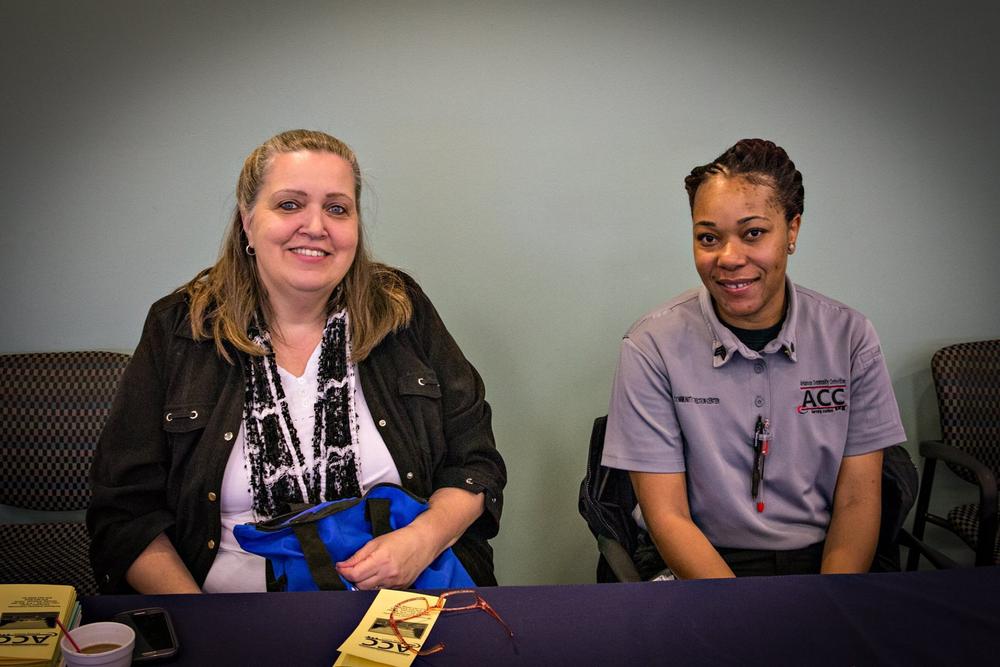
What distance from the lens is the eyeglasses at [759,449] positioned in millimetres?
1958

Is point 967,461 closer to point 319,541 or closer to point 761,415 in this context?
point 761,415

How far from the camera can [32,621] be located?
1310 mm

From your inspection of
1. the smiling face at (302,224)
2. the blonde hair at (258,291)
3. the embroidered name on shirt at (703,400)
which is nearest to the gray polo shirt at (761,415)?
the embroidered name on shirt at (703,400)

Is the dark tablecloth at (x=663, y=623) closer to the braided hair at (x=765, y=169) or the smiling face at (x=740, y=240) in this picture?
the smiling face at (x=740, y=240)

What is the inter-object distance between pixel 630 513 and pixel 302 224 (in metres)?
1.08

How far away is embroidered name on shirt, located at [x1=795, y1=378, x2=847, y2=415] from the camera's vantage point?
1983 millimetres

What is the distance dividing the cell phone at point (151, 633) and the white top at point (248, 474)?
1.51 ft

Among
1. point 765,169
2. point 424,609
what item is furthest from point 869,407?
point 424,609

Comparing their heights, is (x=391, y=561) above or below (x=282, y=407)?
below

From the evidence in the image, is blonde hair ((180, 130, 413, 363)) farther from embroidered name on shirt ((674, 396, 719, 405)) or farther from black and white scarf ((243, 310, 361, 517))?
embroidered name on shirt ((674, 396, 719, 405))

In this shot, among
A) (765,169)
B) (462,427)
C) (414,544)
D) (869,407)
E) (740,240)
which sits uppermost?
(765,169)

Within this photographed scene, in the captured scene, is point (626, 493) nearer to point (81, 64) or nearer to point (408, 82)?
point (408, 82)

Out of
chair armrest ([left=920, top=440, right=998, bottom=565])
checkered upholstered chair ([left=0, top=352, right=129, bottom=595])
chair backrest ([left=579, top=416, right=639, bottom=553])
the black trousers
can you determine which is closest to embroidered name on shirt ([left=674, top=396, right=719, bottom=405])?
chair backrest ([left=579, top=416, right=639, bottom=553])

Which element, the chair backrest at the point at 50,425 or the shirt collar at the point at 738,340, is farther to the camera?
the chair backrest at the point at 50,425
